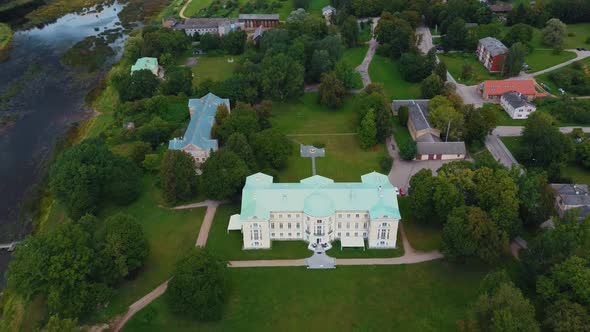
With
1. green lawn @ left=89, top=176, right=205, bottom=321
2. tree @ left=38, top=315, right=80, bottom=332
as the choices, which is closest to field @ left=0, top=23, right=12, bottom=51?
green lawn @ left=89, top=176, right=205, bottom=321

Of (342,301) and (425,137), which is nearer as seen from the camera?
(342,301)

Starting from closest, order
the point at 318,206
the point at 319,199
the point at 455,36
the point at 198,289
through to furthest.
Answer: the point at 198,289
the point at 318,206
the point at 319,199
the point at 455,36

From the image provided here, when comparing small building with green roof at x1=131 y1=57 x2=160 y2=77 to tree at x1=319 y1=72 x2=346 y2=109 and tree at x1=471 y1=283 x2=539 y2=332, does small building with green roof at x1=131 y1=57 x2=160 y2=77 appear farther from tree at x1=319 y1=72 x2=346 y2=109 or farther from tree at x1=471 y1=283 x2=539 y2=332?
tree at x1=471 y1=283 x2=539 y2=332

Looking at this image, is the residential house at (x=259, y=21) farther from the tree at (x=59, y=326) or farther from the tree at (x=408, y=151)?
the tree at (x=59, y=326)

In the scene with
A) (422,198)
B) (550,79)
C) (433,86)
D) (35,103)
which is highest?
(422,198)

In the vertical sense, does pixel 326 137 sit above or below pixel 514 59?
below

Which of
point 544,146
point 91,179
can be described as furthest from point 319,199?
point 544,146

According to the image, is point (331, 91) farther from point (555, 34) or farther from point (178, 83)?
point (555, 34)

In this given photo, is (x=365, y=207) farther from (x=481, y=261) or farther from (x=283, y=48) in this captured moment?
(x=283, y=48)

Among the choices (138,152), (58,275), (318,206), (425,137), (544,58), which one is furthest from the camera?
(544,58)
